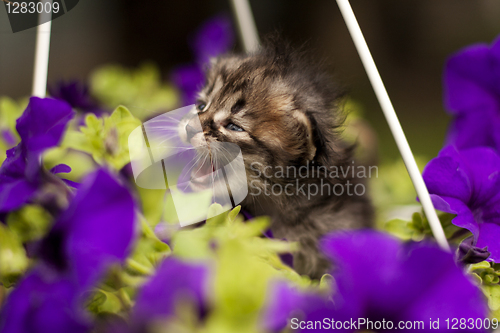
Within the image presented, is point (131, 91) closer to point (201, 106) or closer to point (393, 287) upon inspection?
point (201, 106)

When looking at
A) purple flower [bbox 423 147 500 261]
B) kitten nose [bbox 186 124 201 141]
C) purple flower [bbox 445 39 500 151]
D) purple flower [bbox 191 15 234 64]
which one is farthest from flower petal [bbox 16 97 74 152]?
purple flower [bbox 191 15 234 64]

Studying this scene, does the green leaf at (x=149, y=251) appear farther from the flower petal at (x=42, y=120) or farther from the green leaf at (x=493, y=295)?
the green leaf at (x=493, y=295)

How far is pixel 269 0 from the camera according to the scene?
145cm

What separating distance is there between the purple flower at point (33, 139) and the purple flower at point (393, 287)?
170mm

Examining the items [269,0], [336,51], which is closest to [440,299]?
[336,51]

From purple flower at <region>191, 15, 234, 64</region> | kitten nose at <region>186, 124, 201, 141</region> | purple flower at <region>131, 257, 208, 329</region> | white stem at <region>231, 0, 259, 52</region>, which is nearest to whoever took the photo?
purple flower at <region>131, 257, 208, 329</region>

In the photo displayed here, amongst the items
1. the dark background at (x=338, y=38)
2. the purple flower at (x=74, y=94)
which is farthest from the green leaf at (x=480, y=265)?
the dark background at (x=338, y=38)

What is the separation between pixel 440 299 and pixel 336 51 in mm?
1345

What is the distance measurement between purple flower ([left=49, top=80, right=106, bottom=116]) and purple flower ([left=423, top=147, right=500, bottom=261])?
419mm

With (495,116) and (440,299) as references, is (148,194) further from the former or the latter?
(495,116)

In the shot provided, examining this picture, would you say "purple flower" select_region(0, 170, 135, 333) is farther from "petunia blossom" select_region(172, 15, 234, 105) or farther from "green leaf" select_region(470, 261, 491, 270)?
"petunia blossom" select_region(172, 15, 234, 105)

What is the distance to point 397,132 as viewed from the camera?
28 centimetres

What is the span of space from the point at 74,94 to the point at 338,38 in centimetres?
117

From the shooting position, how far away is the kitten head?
38cm
